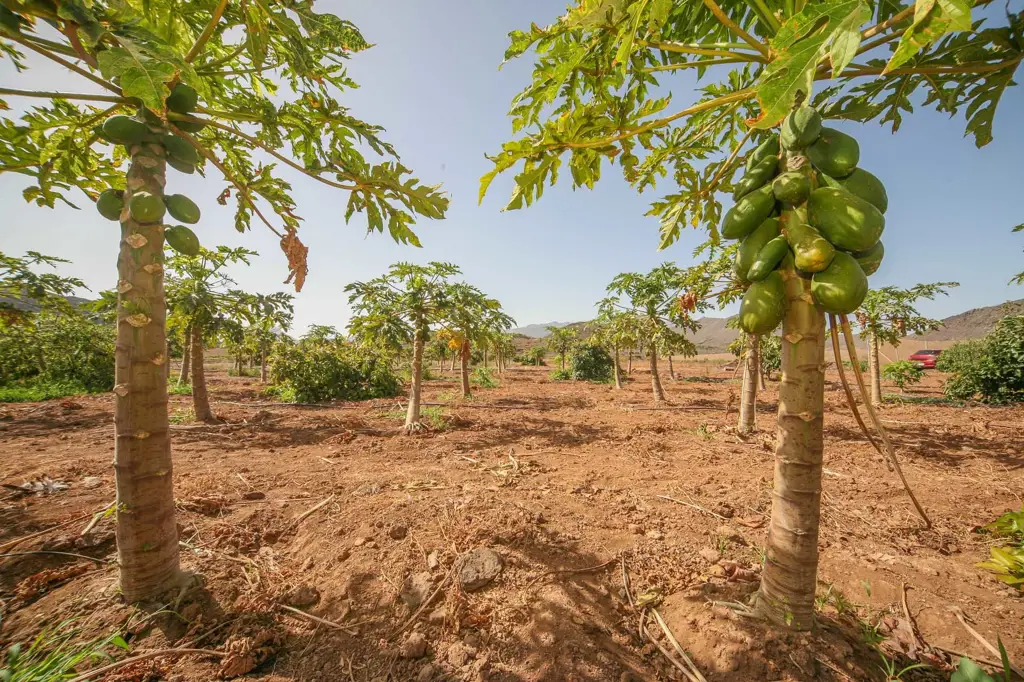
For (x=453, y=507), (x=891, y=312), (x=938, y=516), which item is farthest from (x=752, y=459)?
(x=891, y=312)

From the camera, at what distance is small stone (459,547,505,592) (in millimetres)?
2770

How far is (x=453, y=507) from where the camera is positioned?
13.0 feet

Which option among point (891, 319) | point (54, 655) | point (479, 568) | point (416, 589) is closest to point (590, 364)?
point (891, 319)

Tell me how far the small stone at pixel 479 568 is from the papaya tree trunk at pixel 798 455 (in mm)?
1827

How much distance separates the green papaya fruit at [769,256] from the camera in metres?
1.91

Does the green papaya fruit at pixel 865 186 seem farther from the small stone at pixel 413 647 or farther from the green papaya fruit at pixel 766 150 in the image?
the small stone at pixel 413 647

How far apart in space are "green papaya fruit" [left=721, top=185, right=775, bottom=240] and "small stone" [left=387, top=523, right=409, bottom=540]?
353 cm

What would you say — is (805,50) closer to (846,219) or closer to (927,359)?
(846,219)

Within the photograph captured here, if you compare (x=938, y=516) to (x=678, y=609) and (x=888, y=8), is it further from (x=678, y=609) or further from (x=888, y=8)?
(x=888, y=8)

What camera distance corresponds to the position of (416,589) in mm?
2781

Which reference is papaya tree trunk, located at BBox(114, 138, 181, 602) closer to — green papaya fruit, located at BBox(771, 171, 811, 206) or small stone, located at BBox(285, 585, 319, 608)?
small stone, located at BBox(285, 585, 319, 608)

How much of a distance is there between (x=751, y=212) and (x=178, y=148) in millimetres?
3606

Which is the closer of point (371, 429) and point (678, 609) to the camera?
point (678, 609)

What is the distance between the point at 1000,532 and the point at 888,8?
446 cm
